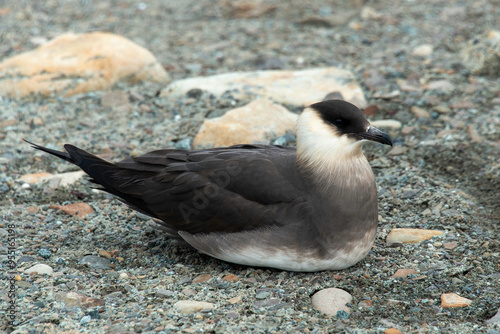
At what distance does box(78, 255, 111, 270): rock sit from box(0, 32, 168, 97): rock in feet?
11.4

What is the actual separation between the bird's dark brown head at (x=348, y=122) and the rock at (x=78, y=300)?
2.05 meters

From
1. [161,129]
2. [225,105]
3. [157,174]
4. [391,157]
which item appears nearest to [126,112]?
[161,129]

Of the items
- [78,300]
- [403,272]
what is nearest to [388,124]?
[403,272]

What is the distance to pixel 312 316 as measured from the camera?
4215 millimetres

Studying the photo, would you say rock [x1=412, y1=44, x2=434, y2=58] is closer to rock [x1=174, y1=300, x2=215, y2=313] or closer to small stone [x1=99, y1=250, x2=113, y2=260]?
small stone [x1=99, y1=250, x2=113, y2=260]

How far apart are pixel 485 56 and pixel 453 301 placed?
4.56m

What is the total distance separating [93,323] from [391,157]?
353 cm

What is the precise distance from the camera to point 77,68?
790 cm

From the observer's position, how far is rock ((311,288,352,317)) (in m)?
4.25

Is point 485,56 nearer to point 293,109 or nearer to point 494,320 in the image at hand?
point 293,109

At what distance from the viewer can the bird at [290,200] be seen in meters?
4.53

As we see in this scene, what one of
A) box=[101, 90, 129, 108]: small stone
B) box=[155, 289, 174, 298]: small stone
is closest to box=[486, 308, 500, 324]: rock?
box=[155, 289, 174, 298]: small stone

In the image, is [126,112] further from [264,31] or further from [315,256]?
[315,256]

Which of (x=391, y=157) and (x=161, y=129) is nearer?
(x=391, y=157)
